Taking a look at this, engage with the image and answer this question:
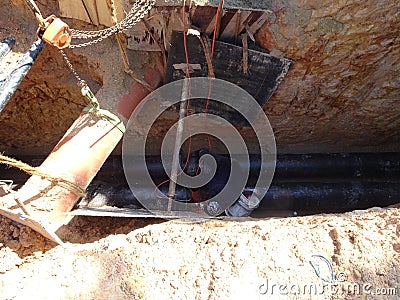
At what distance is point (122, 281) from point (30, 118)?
9.24 feet

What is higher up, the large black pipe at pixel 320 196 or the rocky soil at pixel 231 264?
the large black pipe at pixel 320 196

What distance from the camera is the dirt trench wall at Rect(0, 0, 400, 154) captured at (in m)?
2.93

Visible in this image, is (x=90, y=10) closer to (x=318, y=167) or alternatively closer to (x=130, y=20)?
(x=130, y=20)

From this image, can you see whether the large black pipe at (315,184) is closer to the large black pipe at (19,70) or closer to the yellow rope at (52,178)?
the yellow rope at (52,178)

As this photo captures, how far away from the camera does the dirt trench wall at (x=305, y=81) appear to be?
293 cm

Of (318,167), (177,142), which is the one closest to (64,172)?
(177,142)

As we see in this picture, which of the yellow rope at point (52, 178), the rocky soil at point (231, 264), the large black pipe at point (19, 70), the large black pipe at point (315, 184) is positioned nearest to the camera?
the rocky soil at point (231, 264)

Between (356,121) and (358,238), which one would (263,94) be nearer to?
(356,121)

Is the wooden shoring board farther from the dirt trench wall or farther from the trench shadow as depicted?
the trench shadow

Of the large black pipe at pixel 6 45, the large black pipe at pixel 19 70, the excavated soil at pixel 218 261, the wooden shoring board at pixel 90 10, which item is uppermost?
the wooden shoring board at pixel 90 10

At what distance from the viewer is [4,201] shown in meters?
2.52

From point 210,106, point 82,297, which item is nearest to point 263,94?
point 210,106

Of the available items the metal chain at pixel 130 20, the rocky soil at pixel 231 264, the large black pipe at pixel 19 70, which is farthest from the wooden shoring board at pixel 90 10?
the rocky soil at pixel 231 264

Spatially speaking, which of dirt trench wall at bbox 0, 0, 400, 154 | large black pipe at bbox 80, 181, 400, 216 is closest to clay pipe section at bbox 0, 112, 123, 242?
dirt trench wall at bbox 0, 0, 400, 154
